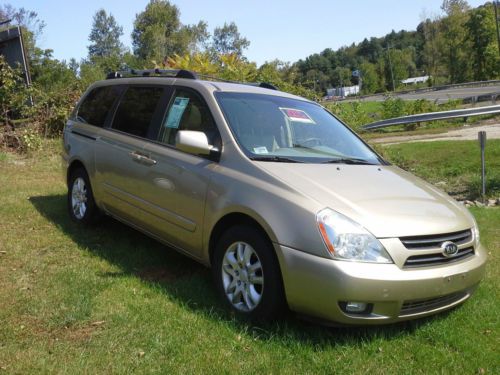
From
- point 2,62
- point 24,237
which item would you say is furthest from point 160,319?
point 2,62

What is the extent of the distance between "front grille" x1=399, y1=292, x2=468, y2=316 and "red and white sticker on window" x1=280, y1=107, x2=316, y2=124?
2.02 m

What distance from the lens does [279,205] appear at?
3498 millimetres

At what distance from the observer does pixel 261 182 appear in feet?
12.2

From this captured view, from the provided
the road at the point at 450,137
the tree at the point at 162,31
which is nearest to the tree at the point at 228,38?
the tree at the point at 162,31

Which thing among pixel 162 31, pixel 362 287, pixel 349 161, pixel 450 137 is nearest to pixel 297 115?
pixel 349 161

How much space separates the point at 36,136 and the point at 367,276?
11.7 m

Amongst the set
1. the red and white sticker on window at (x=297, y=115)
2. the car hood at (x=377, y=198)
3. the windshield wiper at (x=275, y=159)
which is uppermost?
the red and white sticker on window at (x=297, y=115)

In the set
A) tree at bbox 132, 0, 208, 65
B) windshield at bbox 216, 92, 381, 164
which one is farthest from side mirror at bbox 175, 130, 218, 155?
tree at bbox 132, 0, 208, 65

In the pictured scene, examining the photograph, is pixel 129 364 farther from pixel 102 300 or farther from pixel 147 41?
pixel 147 41

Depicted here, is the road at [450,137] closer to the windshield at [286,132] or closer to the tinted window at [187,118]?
the windshield at [286,132]

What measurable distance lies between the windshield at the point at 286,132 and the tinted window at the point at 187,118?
166 mm

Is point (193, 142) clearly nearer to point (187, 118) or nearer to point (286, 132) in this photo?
point (187, 118)

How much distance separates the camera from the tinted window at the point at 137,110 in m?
5.07

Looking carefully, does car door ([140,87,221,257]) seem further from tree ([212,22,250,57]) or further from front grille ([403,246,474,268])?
tree ([212,22,250,57])
